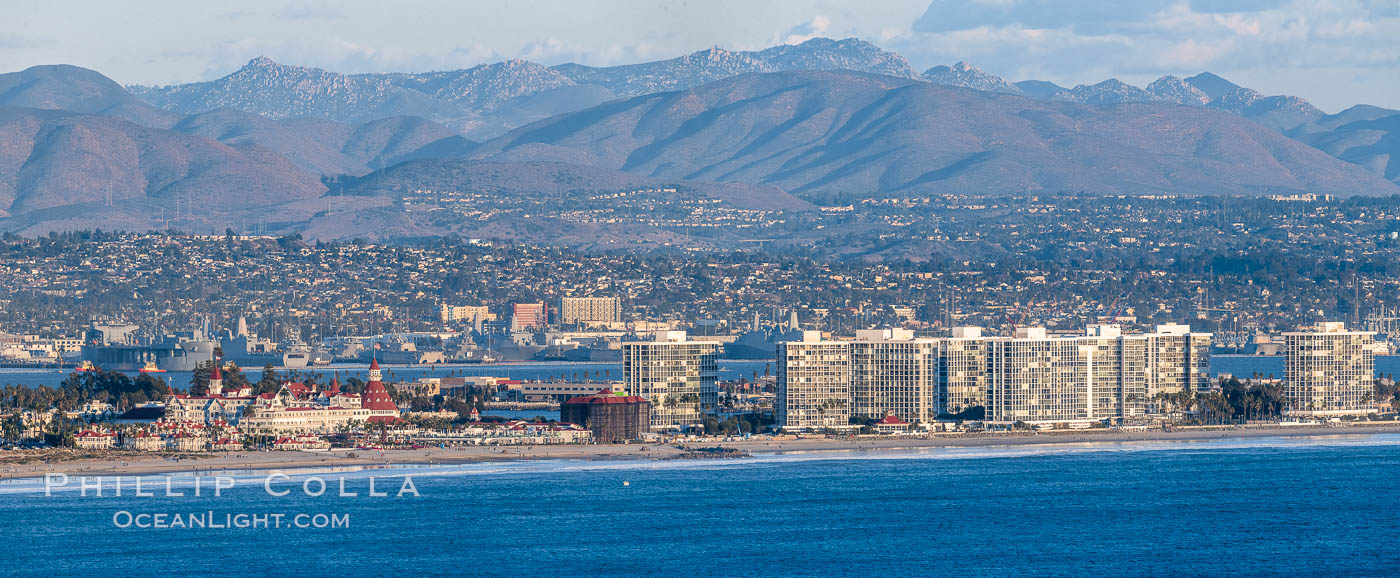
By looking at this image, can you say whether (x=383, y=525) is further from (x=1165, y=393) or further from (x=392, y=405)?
(x=1165, y=393)

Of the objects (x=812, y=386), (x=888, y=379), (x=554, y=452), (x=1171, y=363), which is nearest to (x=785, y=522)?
(x=554, y=452)

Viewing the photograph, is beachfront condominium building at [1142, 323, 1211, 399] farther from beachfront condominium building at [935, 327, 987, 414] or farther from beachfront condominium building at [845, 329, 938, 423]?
beachfront condominium building at [845, 329, 938, 423]

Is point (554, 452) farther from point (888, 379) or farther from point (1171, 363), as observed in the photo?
point (1171, 363)

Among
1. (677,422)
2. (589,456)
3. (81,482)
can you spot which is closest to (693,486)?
(589,456)

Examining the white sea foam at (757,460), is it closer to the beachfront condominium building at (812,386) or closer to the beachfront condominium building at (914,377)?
the beachfront condominium building at (914,377)

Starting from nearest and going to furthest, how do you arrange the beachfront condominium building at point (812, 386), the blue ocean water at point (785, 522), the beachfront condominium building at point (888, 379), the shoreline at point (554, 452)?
the blue ocean water at point (785, 522) → the shoreline at point (554, 452) → the beachfront condominium building at point (812, 386) → the beachfront condominium building at point (888, 379)

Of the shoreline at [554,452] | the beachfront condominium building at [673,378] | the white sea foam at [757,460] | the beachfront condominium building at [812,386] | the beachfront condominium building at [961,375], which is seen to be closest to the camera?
the white sea foam at [757,460]

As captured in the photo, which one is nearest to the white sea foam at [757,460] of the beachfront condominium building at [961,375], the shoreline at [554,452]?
the shoreline at [554,452]
